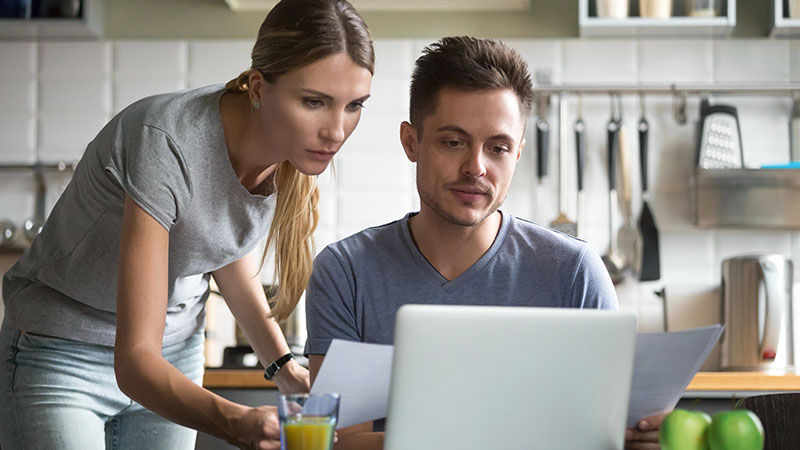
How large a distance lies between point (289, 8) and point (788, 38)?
82.6 inches

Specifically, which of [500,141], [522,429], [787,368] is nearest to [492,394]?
[522,429]

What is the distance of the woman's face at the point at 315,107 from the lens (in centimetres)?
130

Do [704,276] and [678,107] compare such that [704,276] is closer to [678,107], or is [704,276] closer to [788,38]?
[678,107]

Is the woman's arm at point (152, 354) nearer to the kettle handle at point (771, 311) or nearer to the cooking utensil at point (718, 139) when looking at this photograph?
the kettle handle at point (771, 311)

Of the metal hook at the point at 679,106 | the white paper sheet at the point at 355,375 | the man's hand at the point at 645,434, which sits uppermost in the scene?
the metal hook at the point at 679,106

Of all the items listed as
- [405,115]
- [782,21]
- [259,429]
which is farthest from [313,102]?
[782,21]

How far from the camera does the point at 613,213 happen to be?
2939 mm

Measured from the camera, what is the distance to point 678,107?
9.74 feet

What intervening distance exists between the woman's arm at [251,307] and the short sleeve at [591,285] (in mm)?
474

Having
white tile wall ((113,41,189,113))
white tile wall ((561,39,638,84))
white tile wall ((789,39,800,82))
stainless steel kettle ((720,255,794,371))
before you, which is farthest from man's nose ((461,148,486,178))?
white tile wall ((789,39,800,82))

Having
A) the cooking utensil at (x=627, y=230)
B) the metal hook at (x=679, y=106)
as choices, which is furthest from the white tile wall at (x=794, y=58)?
the cooking utensil at (x=627, y=230)

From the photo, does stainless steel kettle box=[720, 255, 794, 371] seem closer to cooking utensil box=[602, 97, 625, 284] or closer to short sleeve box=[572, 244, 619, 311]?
cooking utensil box=[602, 97, 625, 284]

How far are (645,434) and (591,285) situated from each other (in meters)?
0.43

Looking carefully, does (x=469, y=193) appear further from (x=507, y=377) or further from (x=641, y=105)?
(x=641, y=105)
